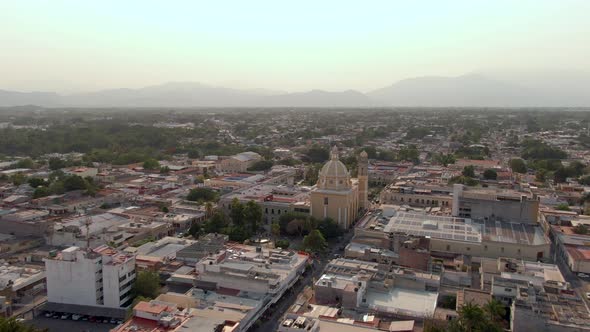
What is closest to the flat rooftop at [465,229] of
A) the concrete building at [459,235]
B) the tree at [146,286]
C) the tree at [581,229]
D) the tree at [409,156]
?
the concrete building at [459,235]

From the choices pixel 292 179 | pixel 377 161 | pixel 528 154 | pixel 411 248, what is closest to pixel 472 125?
pixel 528 154

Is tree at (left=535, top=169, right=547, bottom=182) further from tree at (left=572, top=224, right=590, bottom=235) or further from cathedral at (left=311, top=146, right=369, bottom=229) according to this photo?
cathedral at (left=311, top=146, right=369, bottom=229)

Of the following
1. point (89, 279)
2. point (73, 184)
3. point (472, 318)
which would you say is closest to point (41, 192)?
point (73, 184)

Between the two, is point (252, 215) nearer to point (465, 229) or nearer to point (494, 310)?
point (465, 229)

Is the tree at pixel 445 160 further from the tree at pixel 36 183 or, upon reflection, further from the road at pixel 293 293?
the tree at pixel 36 183

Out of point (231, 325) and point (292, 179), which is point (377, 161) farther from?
point (231, 325)
